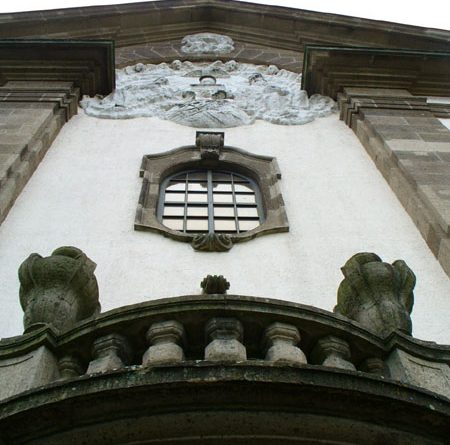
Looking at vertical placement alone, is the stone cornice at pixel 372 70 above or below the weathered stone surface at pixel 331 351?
above

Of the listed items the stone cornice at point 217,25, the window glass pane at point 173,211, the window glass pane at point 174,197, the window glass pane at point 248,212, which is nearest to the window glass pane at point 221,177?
the window glass pane at point 174,197

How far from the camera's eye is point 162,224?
7410 millimetres

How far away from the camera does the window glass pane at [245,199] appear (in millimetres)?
8102

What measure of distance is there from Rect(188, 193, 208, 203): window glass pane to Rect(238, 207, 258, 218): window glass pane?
1.42 ft

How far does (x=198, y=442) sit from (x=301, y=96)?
7878mm

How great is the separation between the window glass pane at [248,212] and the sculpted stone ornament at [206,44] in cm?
539

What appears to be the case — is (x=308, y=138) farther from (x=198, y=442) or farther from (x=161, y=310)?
(x=198, y=442)

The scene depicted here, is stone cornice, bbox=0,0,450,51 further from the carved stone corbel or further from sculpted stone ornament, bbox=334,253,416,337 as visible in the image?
sculpted stone ornament, bbox=334,253,416,337

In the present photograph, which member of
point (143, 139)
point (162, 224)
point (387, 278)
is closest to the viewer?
point (387, 278)

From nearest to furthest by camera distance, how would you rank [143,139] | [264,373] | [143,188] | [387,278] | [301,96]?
[264,373] < [387,278] < [143,188] < [143,139] < [301,96]

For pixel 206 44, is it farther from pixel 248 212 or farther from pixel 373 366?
pixel 373 366

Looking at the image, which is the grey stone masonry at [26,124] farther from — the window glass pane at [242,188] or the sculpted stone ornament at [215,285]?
the sculpted stone ornament at [215,285]

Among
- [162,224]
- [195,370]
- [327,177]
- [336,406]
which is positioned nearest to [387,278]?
[336,406]

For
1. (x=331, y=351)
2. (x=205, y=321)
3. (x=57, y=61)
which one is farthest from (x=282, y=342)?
(x=57, y=61)
